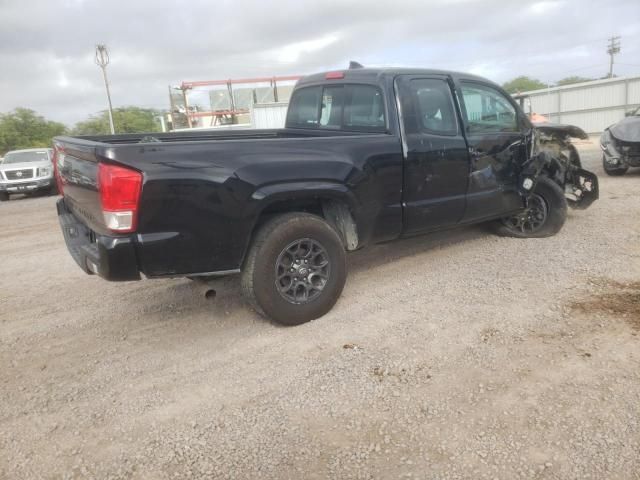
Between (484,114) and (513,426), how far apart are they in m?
3.38

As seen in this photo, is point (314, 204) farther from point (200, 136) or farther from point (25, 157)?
point (25, 157)

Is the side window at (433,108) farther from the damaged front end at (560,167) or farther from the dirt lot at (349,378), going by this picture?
the dirt lot at (349,378)

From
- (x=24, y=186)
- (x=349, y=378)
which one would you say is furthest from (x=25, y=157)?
(x=349, y=378)

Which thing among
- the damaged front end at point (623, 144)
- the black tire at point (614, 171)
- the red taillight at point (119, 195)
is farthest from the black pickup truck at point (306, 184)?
the black tire at point (614, 171)

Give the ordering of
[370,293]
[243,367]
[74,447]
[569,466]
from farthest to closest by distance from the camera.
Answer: [370,293], [243,367], [74,447], [569,466]

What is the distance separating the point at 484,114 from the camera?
493 centimetres

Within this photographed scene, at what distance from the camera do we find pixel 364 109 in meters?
4.35

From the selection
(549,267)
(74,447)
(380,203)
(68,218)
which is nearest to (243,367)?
(74,447)

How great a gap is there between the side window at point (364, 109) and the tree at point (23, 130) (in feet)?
125

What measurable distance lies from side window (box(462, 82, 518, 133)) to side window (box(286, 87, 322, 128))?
145 centimetres

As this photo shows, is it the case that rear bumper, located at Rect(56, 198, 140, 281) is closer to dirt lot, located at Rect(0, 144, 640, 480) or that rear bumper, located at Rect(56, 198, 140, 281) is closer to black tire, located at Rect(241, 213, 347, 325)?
dirt lot, located at Rect(0, 144, 640, 480)

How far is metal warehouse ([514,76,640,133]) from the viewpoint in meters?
24.5

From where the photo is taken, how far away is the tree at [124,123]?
4366 centimetres

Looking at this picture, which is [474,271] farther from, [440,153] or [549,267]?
[440,153]
